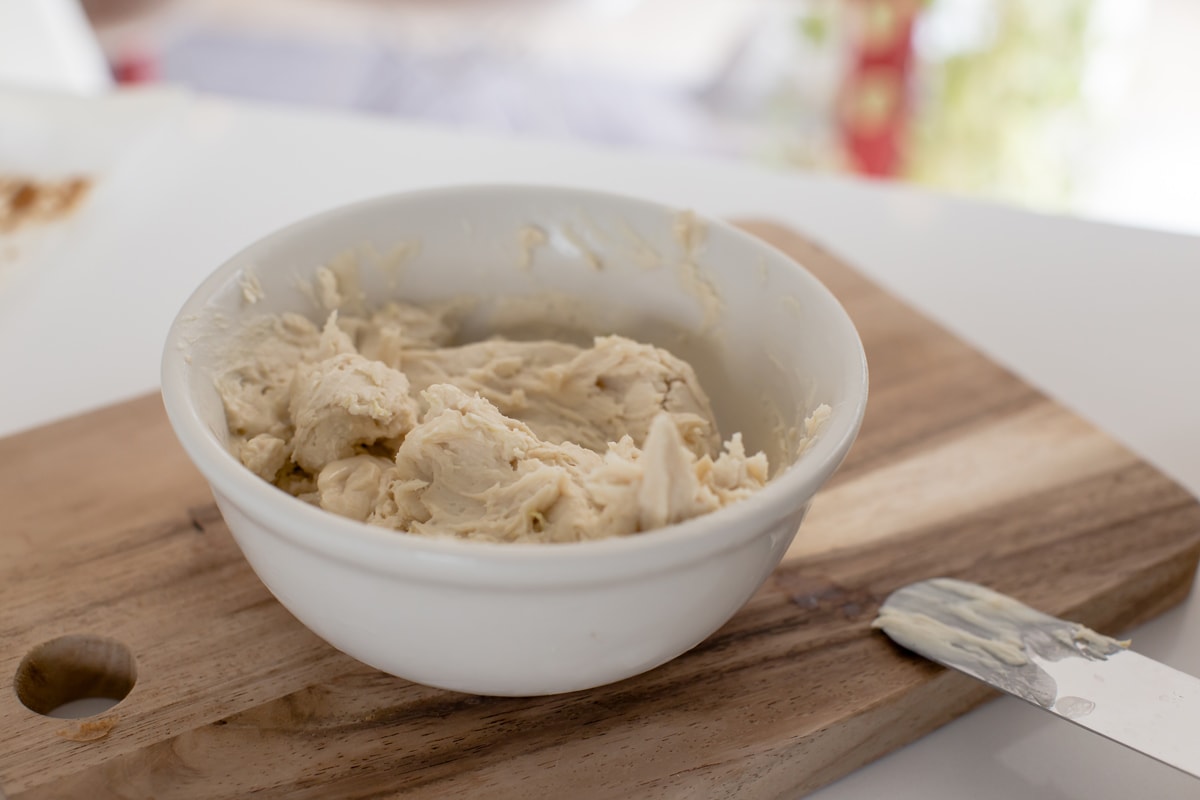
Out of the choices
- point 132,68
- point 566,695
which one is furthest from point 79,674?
point 132,68

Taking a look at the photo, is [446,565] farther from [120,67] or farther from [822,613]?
[120,67]

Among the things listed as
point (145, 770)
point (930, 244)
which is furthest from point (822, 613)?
point (930, 244)

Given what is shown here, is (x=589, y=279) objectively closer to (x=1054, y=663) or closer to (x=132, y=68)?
(x=1054, y=663)

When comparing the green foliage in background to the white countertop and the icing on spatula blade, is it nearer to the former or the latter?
the white countertop

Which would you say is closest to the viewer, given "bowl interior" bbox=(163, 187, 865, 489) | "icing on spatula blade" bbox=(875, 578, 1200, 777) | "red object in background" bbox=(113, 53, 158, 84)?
"icing on spatula blade" bbox=(875, 578, 1200, 777)

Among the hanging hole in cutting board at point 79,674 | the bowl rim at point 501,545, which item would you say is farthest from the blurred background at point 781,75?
the hanging hole in cutting board at point 79,674

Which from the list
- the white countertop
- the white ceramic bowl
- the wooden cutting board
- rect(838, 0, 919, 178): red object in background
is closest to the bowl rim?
the white ceramic bowl

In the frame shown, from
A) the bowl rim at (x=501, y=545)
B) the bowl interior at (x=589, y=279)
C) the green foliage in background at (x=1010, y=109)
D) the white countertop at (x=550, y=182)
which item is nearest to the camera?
the bowl rim at (x=501, y=545)

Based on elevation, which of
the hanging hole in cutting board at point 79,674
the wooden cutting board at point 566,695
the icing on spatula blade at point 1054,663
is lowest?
the hanging hole in cutting board at point 79,674

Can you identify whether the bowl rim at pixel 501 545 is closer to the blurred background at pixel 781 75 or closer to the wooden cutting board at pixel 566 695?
the wooden cutting board at pixel 566 695
